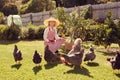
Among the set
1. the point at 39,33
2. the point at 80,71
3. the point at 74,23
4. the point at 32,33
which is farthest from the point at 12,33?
the point at 80,71

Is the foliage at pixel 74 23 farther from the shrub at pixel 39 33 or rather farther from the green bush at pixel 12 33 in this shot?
the green bush at pixel 12 33

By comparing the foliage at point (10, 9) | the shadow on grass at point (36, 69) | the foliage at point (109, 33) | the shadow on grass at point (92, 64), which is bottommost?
the foliage at point (10, 9)

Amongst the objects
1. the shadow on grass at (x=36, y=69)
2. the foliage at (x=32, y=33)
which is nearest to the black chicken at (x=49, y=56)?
the shadow on grass at (x=36, y=69)

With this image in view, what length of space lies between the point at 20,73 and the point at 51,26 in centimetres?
424

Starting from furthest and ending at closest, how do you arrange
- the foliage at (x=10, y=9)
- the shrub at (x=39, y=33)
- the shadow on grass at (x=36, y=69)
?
1. the foliage at (x=10, y=9)
2. the shrub at (x=39, y=33)
3. the shadow on grass at (x=36, y=69)

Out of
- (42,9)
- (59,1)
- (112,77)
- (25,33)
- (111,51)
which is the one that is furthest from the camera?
(59,1)

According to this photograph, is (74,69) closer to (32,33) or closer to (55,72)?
(55,72)

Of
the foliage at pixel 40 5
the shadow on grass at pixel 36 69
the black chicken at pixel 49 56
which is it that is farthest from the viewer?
the foliage at pixel 40 5

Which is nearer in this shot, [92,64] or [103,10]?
[92,64]

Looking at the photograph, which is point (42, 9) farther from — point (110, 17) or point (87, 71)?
point (87, 71)

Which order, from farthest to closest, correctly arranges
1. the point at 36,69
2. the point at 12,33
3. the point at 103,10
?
the point at 103,10 < the point at 12,33 < the point at 36,69

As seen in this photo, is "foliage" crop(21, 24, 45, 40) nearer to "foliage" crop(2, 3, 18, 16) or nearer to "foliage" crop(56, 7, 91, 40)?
"foliage" crop(56, 7, 91, 40)

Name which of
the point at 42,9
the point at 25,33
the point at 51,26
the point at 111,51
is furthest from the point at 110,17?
the point at 42,9

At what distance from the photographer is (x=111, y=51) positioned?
53.1 ft
